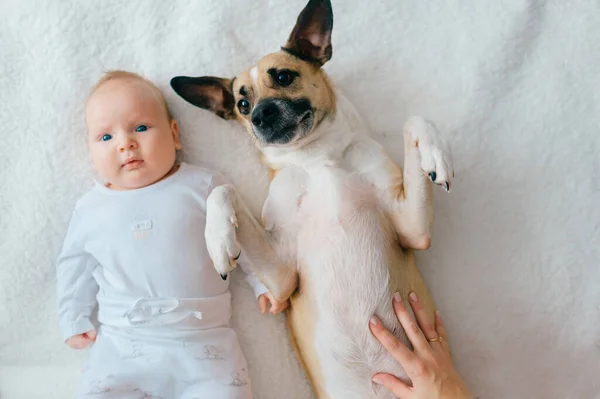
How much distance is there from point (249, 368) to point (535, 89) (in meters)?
1.58

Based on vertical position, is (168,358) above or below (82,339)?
above

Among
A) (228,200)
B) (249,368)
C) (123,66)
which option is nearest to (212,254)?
(228,200)

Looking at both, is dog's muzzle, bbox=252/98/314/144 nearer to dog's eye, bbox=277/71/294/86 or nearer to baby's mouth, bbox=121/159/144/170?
dog's eye, bbox=277/71/294/86

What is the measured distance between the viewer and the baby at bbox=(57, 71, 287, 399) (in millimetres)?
2041

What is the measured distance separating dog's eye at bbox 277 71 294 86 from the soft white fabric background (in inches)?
15.4

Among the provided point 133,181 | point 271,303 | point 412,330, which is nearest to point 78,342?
point 133,181

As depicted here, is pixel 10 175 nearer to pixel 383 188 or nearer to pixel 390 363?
pixel 383 188

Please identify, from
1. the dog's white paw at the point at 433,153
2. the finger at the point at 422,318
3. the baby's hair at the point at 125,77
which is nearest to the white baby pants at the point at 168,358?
the finger at the point at 422,318

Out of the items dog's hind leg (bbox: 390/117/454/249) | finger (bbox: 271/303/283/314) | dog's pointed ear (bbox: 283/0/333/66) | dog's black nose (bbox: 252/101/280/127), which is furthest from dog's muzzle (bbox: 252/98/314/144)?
finger (bbox: 271/303/283/314)

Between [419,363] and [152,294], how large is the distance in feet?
3.22

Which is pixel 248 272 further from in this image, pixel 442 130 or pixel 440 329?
pixel 442 130

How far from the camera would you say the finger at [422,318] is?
1.96m

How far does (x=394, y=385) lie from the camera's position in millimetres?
1870

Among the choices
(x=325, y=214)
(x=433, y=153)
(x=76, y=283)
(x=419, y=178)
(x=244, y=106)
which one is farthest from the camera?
(x=76, y=283)
